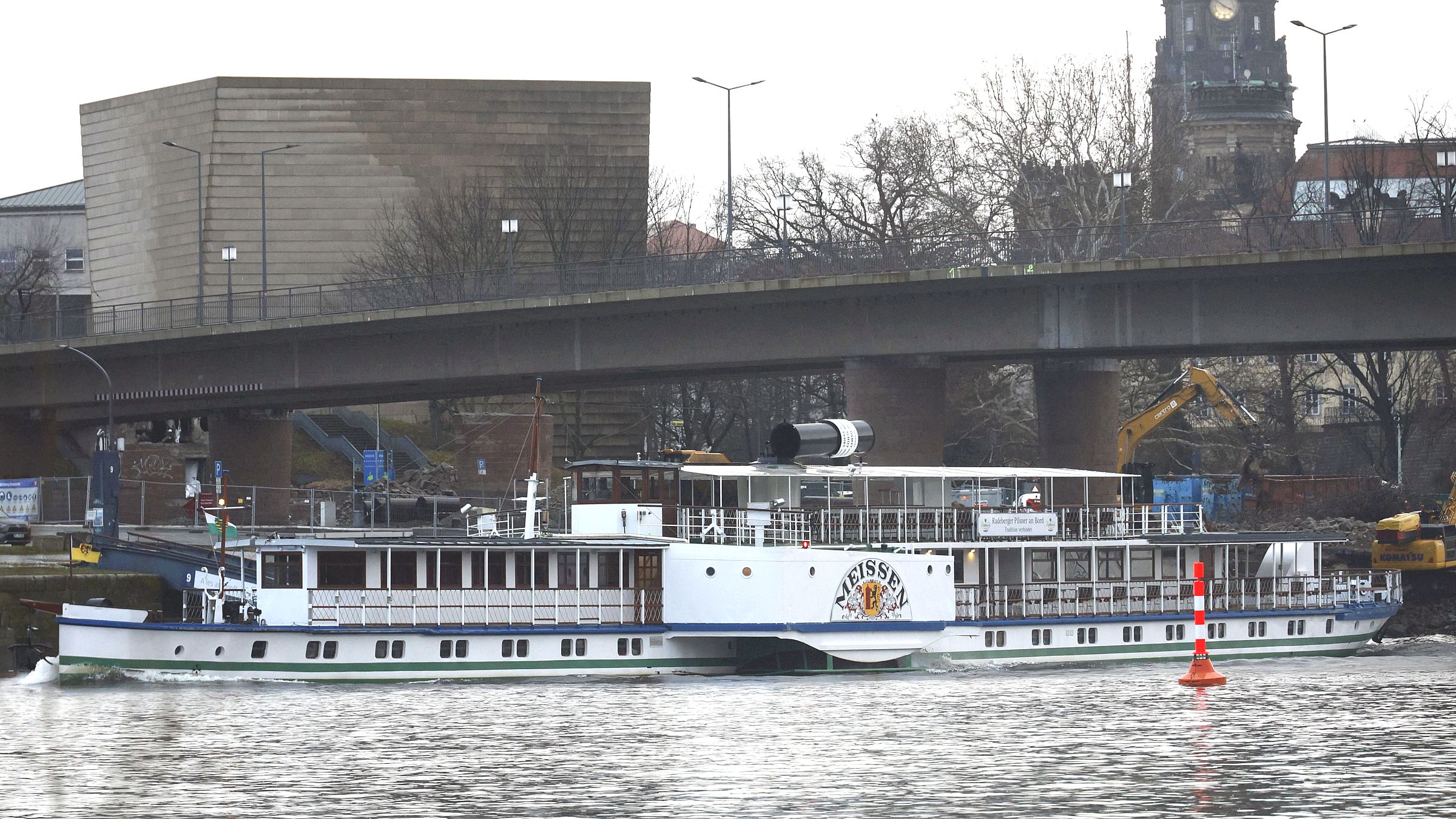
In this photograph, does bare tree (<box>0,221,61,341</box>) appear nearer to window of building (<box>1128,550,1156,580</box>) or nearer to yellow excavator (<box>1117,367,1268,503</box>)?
yellow excavator (<box>1117,367,1268,503</box>)

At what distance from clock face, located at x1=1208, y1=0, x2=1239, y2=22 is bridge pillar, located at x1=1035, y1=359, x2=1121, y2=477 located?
129 meters

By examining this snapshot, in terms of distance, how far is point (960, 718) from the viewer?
112 feet

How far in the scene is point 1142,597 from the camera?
45938 mm

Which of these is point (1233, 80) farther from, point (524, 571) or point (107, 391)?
point (524, 571)

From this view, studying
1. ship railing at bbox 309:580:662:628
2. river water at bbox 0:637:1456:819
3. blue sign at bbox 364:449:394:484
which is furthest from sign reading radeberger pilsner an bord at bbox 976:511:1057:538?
blue sign at bbox 364:449:394:484

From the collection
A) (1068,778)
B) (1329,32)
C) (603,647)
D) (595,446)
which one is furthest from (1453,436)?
(1068,778)

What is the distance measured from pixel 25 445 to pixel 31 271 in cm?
5176

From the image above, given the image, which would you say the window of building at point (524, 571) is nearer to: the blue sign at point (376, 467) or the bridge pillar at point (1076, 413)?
the bridge pillar at point (1076, 413)

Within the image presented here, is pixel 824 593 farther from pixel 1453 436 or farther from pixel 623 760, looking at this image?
pixel 1453 436

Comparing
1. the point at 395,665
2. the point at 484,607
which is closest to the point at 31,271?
the point at 484,607

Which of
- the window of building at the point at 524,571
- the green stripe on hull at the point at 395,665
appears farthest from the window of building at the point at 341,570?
the window of building at the point at 524,571

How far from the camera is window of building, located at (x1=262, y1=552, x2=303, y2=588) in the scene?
131 ft

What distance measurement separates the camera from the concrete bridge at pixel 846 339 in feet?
181

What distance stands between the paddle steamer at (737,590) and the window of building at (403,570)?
0.05 metres
